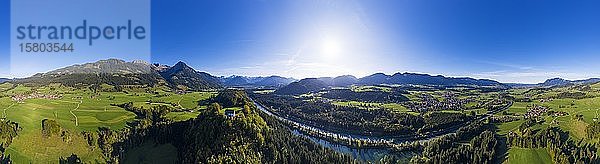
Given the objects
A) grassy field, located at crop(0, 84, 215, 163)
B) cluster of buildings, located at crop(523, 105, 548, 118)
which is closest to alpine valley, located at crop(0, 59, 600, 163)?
grassy field, located at crop(0, 84, 215, 163)

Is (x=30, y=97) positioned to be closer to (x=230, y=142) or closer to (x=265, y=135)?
(x=230, y=142)

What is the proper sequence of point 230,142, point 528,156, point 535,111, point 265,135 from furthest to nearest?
point 535,111, point 528,156, point 265,135, point 230,142

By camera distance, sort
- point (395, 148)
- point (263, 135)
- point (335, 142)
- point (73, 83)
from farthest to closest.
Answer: point (73, 83) → point (335, 142) → point (395, 148) → point (263, 135)

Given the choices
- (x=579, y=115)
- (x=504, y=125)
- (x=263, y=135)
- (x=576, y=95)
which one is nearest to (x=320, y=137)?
(x=263, y=135)

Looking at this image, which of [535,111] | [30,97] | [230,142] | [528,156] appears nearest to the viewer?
[230,142]

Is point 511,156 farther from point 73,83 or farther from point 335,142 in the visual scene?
point 73,83

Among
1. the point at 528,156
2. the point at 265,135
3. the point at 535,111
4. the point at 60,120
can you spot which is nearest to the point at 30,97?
the point at 60,120

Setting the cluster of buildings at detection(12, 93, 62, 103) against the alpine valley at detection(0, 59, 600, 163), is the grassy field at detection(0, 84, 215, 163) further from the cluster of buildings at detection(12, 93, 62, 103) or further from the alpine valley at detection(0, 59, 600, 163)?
the cluster of buildings at detection(12, 93, 62, 103)

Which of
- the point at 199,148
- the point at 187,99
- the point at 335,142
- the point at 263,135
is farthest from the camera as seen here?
the point at 187,99
